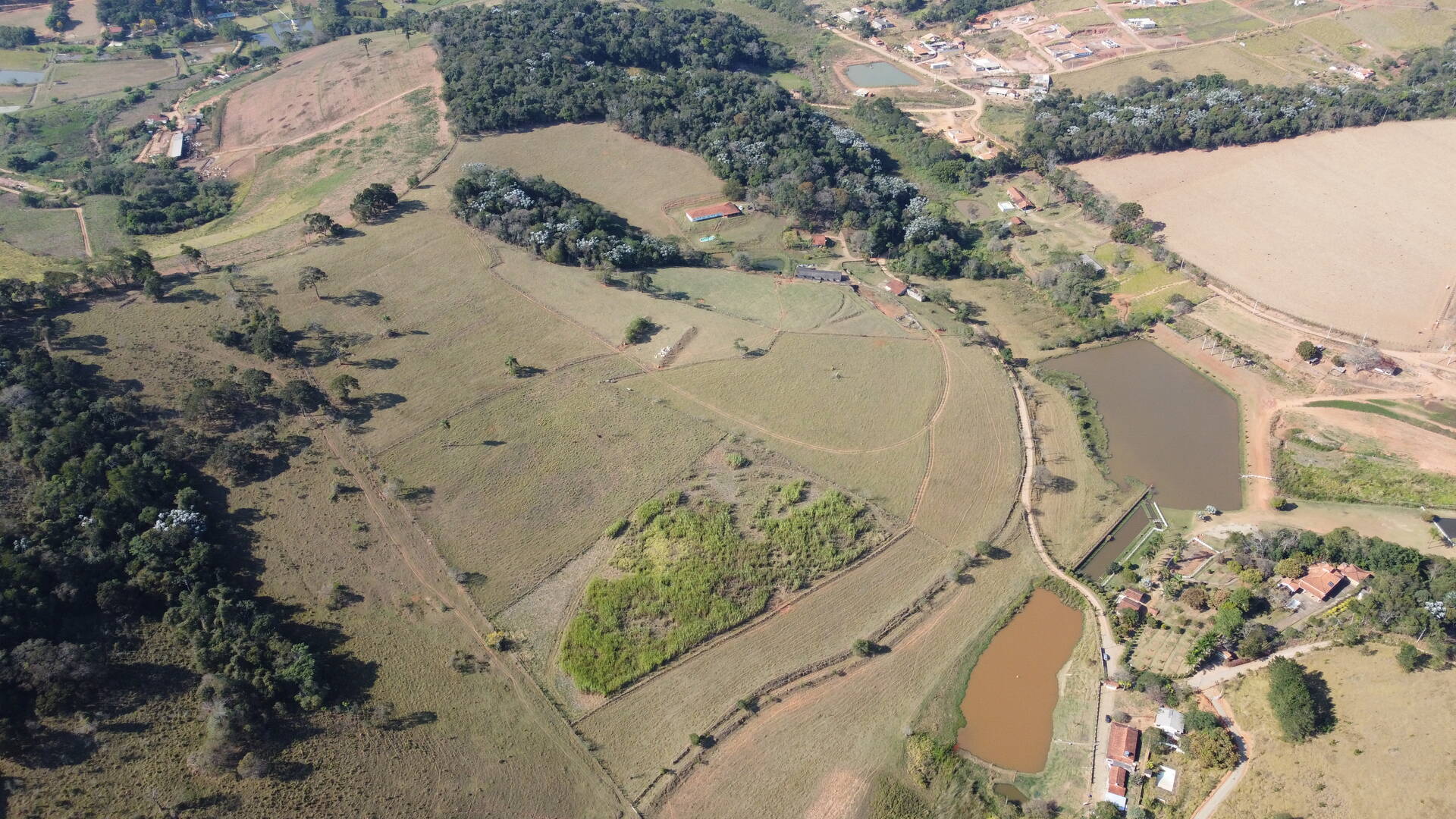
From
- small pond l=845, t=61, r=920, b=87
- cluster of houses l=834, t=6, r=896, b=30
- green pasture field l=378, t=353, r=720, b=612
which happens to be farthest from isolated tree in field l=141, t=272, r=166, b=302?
cluster of houses l=834, t=6, r=896, b=30

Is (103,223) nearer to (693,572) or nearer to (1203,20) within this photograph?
(693,572)

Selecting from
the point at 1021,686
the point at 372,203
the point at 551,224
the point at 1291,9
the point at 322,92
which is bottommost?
the point at 1021,686

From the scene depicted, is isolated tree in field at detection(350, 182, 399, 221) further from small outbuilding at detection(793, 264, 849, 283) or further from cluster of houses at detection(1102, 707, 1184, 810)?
cluster of houses at detection(1102, 707, 1184, 810)

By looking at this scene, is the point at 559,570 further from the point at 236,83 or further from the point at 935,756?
the point at 236,83

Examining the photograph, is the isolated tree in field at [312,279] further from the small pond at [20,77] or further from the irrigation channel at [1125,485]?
the small pond at [20,77]

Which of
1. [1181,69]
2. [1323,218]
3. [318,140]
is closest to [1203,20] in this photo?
[1181,69]

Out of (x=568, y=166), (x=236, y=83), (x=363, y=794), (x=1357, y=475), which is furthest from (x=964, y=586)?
(x=236, y=83)
